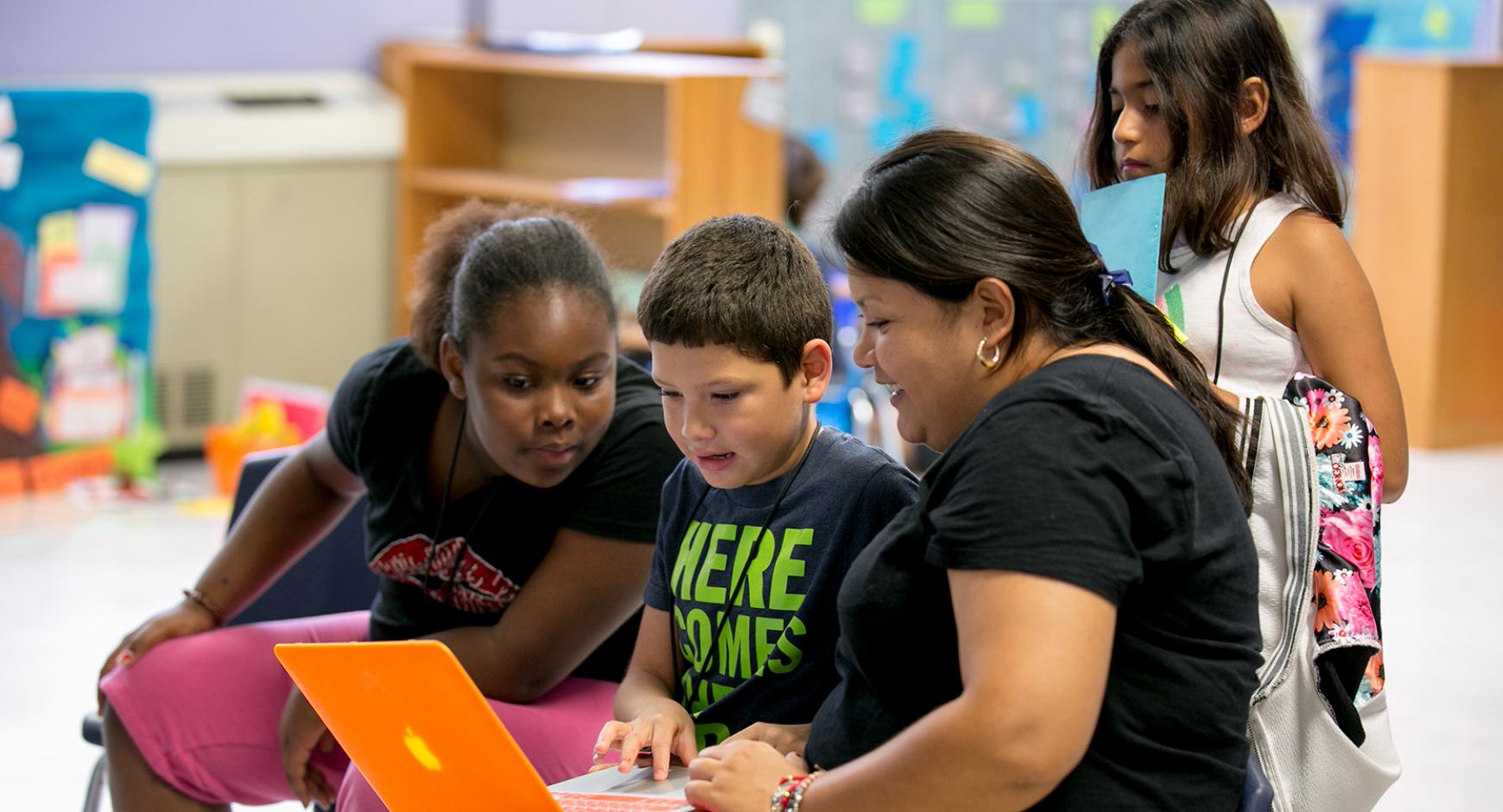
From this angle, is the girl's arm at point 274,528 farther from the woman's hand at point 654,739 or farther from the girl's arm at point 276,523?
the woman's hand at point 654,739

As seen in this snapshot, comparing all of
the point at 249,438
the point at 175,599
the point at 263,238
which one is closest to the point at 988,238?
the point at 175,599

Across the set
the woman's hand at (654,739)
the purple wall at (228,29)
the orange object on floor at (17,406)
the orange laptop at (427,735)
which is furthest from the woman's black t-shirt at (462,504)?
the purple wall at (228,29)

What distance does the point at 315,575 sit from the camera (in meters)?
2.49

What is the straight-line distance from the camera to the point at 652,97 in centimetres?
583

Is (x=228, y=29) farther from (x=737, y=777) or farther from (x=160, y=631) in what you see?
(x=737, y=777)

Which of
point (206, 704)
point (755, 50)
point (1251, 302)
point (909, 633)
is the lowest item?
point (206, 704)

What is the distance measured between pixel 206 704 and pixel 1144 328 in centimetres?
131

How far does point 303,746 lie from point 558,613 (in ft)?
1.24

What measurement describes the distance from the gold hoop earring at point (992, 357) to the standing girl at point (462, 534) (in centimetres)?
67

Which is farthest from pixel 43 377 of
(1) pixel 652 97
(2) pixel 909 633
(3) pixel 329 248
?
(2) pixel 909 633

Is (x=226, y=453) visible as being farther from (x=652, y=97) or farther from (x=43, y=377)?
(x=652, y=97)

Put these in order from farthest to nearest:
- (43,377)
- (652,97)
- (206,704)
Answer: (652,97)
(43,377)
(206,704)

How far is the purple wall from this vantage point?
584cm

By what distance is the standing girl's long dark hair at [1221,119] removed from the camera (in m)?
1.93
